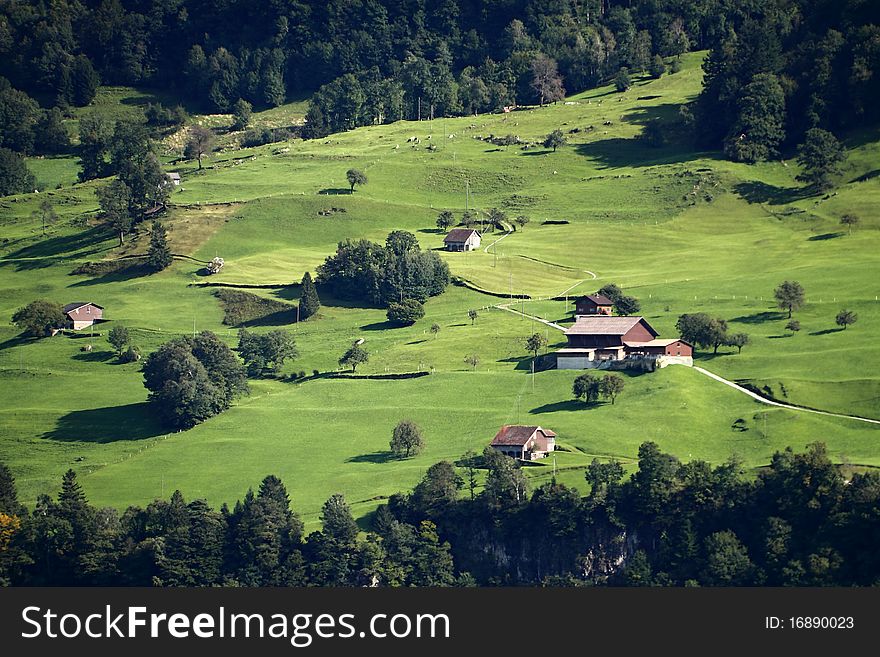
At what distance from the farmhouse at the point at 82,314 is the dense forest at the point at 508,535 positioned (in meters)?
52.6

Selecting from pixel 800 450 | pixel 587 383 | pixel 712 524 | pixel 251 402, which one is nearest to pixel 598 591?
pixel 712 524

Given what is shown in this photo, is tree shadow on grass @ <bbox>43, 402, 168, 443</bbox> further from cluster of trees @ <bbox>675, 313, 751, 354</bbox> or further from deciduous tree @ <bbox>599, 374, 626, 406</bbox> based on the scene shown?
cluster of trees @ <bbox>675, 313, 751, 354</bbox>

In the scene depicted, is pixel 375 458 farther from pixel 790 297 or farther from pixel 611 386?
pixel 790 297

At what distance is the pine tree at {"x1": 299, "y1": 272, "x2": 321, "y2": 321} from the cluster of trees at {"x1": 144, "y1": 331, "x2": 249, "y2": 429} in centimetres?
1823

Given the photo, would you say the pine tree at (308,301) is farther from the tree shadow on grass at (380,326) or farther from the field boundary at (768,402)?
the field boundary at (768,402)

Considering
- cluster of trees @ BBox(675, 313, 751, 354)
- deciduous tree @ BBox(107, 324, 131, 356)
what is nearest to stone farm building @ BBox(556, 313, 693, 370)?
cluster of trees @ BBox(675, 313, 751, 354)

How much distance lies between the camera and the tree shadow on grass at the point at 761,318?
166375 millimetres

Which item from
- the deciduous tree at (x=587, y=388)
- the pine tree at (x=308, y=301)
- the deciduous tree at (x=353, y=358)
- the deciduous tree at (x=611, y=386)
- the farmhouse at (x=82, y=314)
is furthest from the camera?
the pine tree at (x=308, y=301)

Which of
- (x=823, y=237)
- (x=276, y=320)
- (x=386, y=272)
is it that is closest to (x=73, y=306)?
(x=276, y=320)

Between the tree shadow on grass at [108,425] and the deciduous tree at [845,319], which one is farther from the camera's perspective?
A: the deciduous tree at [845,319]

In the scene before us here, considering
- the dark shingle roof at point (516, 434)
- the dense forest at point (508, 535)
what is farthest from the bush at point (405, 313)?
the dense forest at point (508, 535)

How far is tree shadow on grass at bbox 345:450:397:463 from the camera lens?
14488 cm

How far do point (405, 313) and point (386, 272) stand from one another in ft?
36.6

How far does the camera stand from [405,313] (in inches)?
7111
